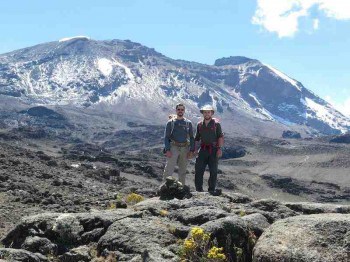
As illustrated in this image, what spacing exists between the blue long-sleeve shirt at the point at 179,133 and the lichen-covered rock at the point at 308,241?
665 centimetres

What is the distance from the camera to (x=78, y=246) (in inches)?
368

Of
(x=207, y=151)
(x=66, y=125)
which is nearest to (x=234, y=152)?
(x=66, y=125)

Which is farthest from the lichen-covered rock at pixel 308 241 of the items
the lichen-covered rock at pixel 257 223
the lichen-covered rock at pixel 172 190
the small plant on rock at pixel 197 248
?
the lichen-covered rock at pixel 172 190

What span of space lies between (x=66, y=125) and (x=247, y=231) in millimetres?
177812

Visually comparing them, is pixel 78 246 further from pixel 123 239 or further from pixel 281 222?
pixel 281 222

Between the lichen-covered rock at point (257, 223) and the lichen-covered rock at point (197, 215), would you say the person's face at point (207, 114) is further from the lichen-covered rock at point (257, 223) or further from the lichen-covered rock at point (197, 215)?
the lichen-covered rock at point (257, 223)

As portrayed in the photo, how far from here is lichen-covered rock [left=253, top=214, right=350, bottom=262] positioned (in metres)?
6.94

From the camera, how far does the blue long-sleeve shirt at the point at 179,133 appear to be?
14.2 metres

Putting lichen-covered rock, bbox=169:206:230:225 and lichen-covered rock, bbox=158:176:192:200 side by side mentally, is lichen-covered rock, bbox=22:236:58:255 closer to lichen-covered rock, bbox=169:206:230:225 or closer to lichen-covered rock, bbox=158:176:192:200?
lichen-covered rock, bbox=169:206:230:225

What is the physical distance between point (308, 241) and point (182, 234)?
2536 mm

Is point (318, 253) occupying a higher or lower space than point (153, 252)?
higher

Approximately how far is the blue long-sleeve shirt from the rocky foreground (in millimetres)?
3318

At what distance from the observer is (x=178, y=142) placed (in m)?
14.5

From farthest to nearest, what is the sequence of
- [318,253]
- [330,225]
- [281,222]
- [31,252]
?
1. [31,252]
2. [281,222]
3. [330,225]
4. [318,253]
